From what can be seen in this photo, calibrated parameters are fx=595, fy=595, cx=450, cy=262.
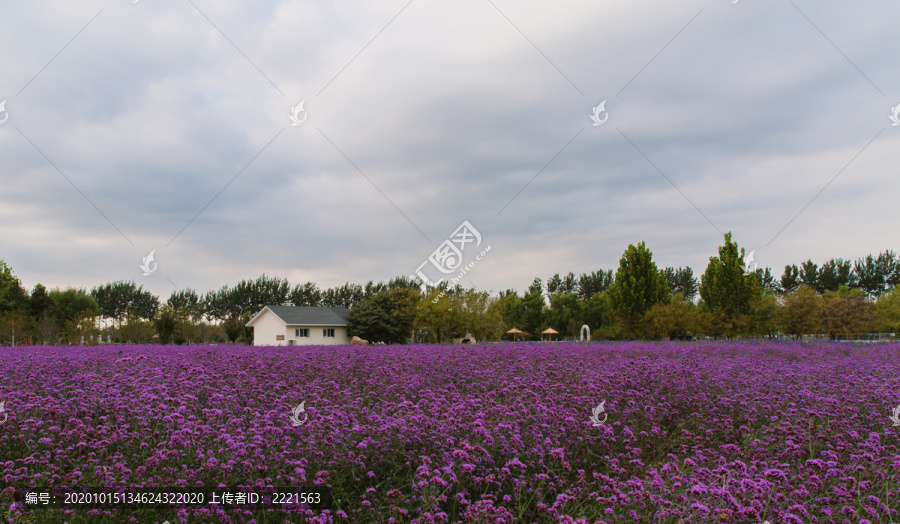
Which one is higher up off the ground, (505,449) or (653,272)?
(653,272)

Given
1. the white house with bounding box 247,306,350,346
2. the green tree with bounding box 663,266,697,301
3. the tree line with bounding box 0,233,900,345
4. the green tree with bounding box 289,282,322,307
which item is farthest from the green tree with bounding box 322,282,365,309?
the green tree with bounding box 663,266,697,301

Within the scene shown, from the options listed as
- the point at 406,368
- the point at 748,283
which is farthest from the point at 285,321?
the point at 406,368

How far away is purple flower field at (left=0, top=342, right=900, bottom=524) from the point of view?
397 centimetres

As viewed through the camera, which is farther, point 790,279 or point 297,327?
point 790,279

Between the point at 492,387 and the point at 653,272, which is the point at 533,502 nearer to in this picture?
the point at 492,387

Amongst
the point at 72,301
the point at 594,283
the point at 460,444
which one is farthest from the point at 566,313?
the point at 460,444

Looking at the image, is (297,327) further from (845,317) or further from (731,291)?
(845,317)

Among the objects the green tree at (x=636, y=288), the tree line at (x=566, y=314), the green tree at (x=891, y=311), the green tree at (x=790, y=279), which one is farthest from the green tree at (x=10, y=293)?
the green tree at (x=790, y=279)

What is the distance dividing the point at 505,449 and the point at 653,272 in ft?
134

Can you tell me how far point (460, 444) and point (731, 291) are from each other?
124 ft

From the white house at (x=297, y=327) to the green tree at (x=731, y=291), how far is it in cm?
3161

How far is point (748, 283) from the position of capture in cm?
3828

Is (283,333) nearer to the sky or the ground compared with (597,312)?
nearer to the ground

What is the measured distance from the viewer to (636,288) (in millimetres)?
42938
